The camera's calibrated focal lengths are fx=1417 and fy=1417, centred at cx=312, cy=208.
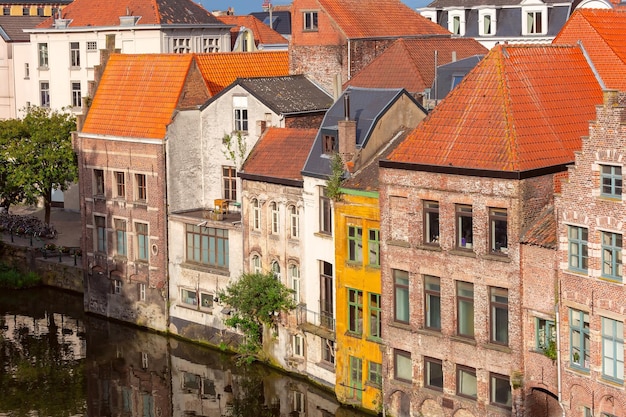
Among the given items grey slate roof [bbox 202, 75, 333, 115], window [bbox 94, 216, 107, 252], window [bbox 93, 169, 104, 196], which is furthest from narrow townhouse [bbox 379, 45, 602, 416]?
window [bbox 93, 169, 104, 196]

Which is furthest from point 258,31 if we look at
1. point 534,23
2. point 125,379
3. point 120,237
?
point 125,379

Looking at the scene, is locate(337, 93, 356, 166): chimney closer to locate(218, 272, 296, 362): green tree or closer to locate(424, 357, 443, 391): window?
locate(218, 272, 296, 362): green tree

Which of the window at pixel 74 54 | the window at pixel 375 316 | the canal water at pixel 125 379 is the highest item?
the window at pixel 74 54

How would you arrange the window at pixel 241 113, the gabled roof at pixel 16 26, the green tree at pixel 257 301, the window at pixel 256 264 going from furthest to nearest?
the gabled roof at pixel 16 26 → the window at pixel 241 113 → the window at pixel 256 264 → the green tree at pixel 257 301

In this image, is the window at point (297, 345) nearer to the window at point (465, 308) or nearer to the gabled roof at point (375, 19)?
the window at point (465, 308)

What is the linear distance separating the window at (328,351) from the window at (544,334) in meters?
11.5

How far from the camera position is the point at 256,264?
2378 inches

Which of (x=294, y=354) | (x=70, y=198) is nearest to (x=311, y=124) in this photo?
(x=294, y=354)

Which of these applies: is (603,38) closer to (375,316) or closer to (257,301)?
(375,316)

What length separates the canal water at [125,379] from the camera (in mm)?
56281

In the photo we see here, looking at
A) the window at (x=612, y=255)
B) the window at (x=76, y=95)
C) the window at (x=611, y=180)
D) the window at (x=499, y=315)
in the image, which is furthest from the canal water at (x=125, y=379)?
the window at (x=76, y=95)

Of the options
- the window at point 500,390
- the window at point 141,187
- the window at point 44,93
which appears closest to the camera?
the window at point 500,390

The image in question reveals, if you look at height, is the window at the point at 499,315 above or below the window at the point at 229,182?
below

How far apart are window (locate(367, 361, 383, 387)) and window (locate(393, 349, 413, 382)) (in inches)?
57.1
